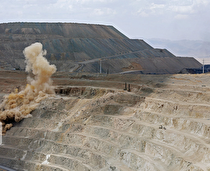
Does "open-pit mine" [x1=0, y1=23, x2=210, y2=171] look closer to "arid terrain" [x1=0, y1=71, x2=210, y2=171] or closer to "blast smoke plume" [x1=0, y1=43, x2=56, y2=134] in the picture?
"arid terrain" [x1=0, y1=71, x2=210, y2=171]

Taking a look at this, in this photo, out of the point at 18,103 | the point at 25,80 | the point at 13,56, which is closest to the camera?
the point at 18,103

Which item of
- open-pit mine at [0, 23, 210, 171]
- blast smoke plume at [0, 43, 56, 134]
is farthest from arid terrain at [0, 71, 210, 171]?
blast smoke plume at [0, 43, 56, 134]

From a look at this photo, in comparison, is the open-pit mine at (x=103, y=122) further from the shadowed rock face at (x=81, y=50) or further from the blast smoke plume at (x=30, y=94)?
the shadowed rock face at (x=81, y=50)

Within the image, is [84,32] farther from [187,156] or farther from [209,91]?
[187,156]

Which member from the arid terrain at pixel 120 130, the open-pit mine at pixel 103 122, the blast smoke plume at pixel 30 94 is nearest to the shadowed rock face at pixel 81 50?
the open-pit mine at pixel 103 122

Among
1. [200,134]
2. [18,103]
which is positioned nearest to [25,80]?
[18,103]
